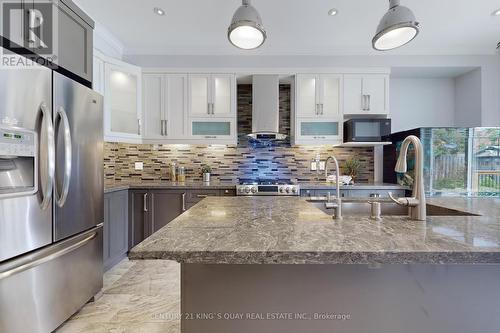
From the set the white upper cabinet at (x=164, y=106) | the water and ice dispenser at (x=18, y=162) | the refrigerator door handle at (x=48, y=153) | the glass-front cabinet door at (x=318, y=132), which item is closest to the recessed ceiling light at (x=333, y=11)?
the glass-front cabinet door at (x=318, y=132)

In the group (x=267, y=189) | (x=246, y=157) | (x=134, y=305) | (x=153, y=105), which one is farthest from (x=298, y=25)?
(x=134, y=305)

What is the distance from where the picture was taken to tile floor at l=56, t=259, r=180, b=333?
170 centimetres

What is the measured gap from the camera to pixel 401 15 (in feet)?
4.73

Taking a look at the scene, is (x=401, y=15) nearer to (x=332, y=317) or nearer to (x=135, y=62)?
(x=332, y=317)

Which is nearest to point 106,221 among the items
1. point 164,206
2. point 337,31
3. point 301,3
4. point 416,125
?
point 164,206

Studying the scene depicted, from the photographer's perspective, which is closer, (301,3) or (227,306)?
(227,306)

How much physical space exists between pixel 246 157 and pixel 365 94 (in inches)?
75.5

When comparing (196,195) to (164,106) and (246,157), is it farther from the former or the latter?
(164,106)

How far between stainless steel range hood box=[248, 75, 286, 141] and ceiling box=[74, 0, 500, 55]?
1.49 feet

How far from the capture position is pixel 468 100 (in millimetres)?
3471

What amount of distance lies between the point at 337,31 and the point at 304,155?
169 cm

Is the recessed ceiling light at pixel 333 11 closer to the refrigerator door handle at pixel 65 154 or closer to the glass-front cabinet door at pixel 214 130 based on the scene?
the glass-front cabinet door at pixel 214 130

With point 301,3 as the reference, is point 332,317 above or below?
below

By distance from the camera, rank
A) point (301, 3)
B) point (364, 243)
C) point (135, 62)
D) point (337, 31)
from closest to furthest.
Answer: point (364, 243) < point (301, 3) < point (337, 31) < point (135, 62)
